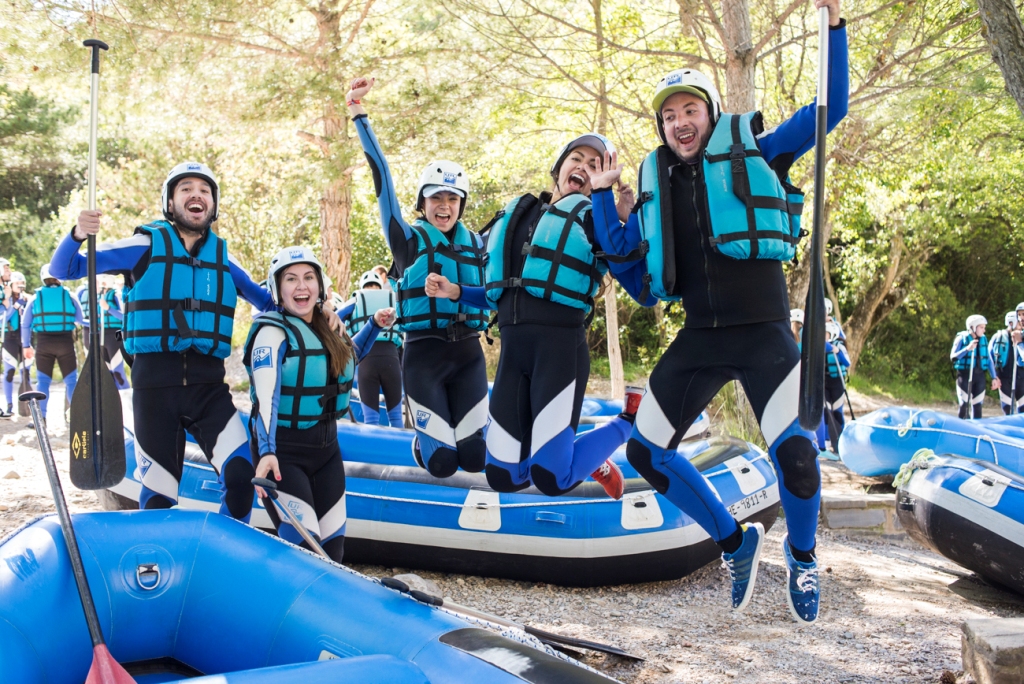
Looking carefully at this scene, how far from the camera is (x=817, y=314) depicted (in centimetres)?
283

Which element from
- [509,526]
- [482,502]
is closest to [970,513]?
[509,526]

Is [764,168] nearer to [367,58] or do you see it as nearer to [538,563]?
[538,563]

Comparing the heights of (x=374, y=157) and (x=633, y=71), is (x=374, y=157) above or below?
below

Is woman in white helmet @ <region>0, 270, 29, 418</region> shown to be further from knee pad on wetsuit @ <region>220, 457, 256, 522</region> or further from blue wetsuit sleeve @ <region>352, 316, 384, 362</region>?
knee pad on wetsuit @ <region>220, 457, 256, 522</region>

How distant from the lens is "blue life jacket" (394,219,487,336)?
416 cm

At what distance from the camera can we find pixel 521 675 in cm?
219

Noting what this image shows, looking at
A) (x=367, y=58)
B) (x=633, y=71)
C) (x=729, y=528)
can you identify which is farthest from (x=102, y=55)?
(x=729, y=528)

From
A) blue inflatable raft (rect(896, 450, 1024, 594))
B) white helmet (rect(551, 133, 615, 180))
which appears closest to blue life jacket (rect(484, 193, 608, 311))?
white helmet (rect(551, 133, 615, 180))

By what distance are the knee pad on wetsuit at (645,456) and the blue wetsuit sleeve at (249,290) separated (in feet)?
6.26

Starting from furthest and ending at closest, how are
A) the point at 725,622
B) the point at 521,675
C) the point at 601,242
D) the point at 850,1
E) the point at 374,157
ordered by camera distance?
the point at 850,1
the point at 725,622
the point at 374,157
the point at 601,242
the point at 521,675

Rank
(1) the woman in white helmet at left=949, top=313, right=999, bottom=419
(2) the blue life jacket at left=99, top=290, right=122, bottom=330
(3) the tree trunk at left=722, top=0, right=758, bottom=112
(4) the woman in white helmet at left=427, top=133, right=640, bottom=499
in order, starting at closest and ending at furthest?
(4) the woman in white helmet at left=427, top=133, right=640, bottom=499 → (3) the tree trunk at left=722, top=0, right=758, bottom=112 → (2) the blue life jacket at left=99, top=290, right=122, bottom=330 → (1) the woman in white helmet at left=949, top=313, right=999, bottom=419

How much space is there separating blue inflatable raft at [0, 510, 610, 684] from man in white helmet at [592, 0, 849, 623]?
1060 mm

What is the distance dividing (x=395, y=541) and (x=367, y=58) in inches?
225

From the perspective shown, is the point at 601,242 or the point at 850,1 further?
the point at 850,1
